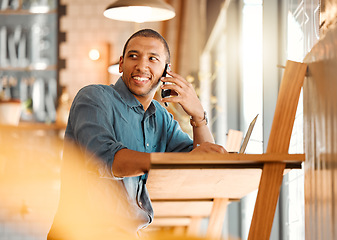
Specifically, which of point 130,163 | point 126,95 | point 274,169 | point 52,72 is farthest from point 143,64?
point 52,72

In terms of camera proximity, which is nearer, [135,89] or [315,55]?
[315,55]

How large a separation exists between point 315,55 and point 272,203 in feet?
1.42

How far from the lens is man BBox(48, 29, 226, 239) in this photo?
162 centimetres

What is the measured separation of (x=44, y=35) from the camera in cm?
735

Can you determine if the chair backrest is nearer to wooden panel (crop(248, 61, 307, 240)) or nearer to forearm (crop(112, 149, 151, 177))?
wooden panel (crop(248, 61, 307, 240))

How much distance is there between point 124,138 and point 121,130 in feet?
0.10

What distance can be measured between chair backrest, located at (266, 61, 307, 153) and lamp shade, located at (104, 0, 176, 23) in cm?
171

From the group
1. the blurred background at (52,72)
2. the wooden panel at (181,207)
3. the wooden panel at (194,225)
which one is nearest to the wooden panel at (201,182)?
the wooden panel at (181,207)

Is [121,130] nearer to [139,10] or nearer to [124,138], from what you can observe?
[124,138]

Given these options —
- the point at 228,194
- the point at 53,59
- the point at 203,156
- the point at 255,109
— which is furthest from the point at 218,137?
the point at 203,156

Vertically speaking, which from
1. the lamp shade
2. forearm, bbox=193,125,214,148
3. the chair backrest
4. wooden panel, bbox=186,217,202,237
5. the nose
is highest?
the lamp shade

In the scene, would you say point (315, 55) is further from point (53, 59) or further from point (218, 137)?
point (53, 59)

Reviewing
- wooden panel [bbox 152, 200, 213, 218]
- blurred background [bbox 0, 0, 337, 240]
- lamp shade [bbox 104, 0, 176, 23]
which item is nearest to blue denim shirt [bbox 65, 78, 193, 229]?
wooden panel [bbox 152, 200, 213, 218]

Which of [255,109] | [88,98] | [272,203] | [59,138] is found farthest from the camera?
[59,138]
